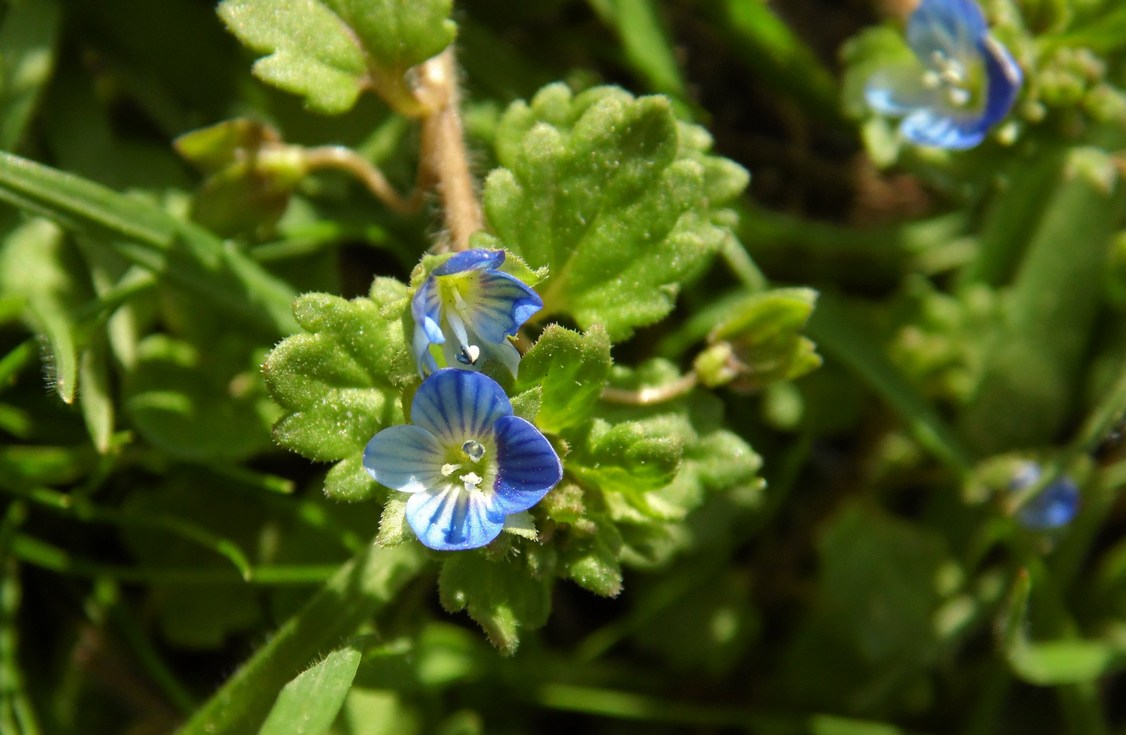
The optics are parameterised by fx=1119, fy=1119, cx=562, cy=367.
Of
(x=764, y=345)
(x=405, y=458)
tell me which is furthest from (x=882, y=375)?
(x=405, y=458)

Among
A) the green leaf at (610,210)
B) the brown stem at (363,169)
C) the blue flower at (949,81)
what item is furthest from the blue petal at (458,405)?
the blue flower at (949,81)

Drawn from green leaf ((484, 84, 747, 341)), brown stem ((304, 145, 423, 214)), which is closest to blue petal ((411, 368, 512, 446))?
green leaf ((484, 84, 747, 341))

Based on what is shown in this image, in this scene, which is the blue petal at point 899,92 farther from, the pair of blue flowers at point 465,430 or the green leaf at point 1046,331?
the pair of blue flowers at point 465,430

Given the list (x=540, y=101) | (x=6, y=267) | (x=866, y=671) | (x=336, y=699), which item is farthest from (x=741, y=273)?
(x=6, y=267)

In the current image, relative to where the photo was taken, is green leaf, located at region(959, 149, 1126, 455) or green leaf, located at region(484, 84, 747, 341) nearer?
green leaf, located at region(484, 84, 747, 341)

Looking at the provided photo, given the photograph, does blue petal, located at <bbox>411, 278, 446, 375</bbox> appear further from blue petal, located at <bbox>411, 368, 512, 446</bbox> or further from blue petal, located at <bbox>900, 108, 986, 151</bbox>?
blue petal, located at <bbox>900, 108, 986, 151</bbox>

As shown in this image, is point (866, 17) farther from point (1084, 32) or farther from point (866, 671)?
point (866, 671)
